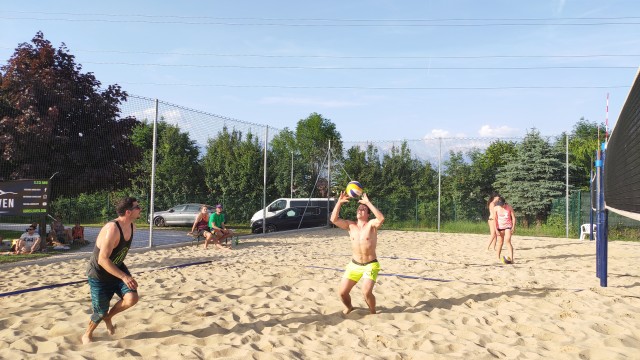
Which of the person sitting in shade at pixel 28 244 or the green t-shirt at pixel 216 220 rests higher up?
the green t-shirt at pixel 216 220

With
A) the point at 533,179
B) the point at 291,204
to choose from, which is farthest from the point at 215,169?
the point at 533,179

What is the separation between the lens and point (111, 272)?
4.38 metres

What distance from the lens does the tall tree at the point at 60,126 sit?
1203 centimetres

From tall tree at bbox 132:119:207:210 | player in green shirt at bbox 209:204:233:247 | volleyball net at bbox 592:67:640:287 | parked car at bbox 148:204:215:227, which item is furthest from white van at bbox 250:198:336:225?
volleyball net at bbox 592:67:640:287

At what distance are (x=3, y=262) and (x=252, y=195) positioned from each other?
51.6 feet

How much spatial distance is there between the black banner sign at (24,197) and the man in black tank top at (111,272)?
7329 mm

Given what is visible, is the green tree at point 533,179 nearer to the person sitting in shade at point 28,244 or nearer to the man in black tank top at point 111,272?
the person sitting in shade at point 28,244

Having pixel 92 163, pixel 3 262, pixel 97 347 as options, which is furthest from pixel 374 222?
pixel 92 163

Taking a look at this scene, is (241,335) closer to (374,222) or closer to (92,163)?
(374,222)

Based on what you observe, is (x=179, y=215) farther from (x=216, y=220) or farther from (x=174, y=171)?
(x=216, y=220)

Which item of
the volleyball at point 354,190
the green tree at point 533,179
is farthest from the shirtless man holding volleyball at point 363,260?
the green tree at point 533,179

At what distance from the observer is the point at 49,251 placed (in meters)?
11.4

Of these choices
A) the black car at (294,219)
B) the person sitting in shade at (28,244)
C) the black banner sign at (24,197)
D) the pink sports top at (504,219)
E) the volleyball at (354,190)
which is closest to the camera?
the volleyball at (354,190)

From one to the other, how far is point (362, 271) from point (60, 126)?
1028 cm
